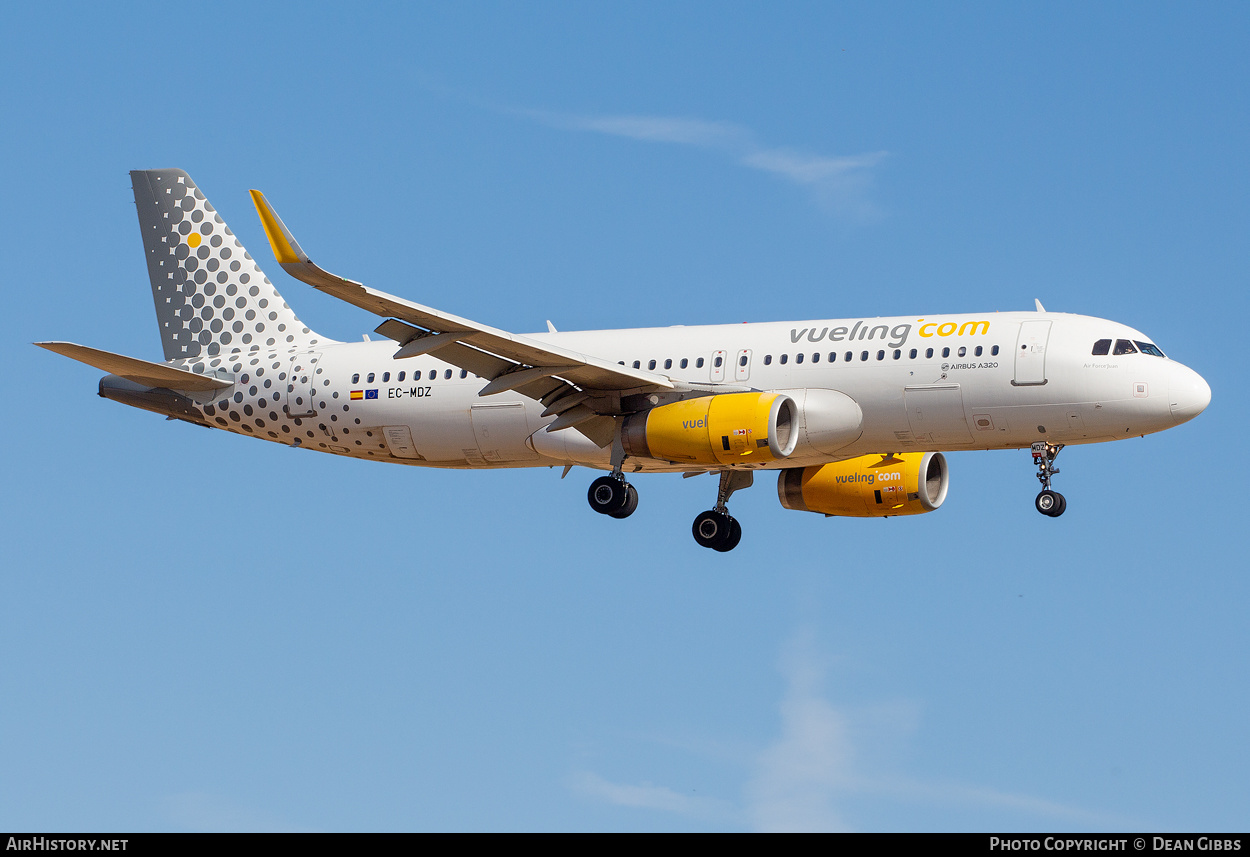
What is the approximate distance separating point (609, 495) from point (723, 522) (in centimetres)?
484


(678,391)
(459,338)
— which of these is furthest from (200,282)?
(678,391)

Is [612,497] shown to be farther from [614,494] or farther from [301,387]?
[301,387]

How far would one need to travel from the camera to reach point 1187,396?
128 ft

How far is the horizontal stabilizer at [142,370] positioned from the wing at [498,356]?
757cm

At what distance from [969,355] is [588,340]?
9732mm

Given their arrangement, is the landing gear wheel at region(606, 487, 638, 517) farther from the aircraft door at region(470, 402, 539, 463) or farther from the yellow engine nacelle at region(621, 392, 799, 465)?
the aircraft door at region(470, 402, 539, 463)

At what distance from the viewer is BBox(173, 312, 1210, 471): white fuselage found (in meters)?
39.2

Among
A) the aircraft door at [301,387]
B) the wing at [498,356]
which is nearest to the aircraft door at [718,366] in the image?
the wing at [498,356]

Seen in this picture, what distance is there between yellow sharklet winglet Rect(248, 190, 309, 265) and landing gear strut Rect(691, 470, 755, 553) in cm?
1569

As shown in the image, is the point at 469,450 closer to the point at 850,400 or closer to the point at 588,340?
the point at 588,340

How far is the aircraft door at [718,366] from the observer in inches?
1652

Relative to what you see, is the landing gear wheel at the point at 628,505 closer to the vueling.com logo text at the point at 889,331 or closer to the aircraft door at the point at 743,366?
the aircraft door at the point at 743,366
